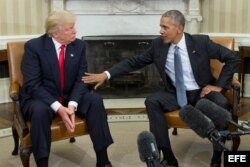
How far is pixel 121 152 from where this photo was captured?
3445mm

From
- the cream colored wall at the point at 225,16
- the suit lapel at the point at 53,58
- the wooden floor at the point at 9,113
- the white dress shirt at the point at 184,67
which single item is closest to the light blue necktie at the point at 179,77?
the white dress shirt at the point at 184,67

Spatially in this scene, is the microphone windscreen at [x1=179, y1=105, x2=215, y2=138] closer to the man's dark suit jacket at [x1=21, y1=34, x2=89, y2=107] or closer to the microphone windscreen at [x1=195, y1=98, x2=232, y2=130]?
the microphone windscreen at [x1=195, y1=98, x2=232, y2=130]

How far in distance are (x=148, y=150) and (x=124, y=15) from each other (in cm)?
434

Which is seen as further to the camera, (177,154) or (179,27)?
(177,154)

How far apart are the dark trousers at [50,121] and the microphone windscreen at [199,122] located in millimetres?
1805

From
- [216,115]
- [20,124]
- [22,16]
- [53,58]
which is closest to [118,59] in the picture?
[22,16]

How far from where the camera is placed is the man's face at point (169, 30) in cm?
310

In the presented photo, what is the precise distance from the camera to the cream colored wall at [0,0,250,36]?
4980mm

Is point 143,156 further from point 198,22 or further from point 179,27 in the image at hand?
point 198,22

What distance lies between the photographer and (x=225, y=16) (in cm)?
522

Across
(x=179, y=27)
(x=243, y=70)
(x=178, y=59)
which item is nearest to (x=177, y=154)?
(x=178, y=59)

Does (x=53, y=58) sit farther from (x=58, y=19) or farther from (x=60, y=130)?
(x=60, y=130)

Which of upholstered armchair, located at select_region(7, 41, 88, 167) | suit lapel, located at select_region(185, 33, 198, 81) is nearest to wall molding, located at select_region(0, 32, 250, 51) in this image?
upholstered armchair, located at select_region(7, 41, 88, 167)

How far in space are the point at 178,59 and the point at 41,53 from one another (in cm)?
97
